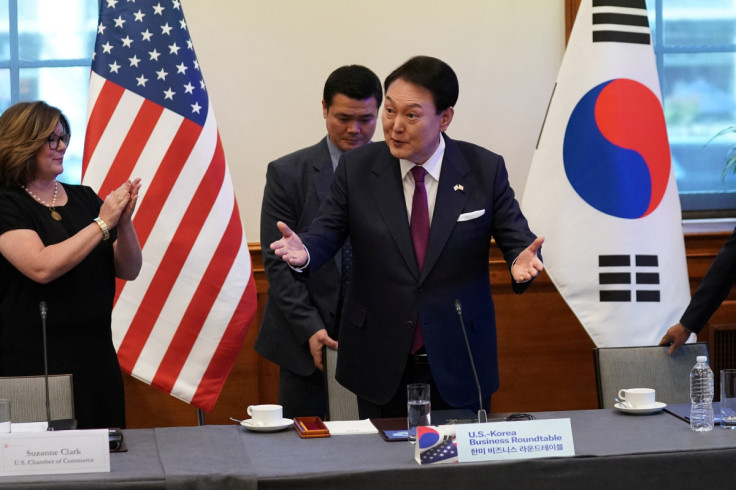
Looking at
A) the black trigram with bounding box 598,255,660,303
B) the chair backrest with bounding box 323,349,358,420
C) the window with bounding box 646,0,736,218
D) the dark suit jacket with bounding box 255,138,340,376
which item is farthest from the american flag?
the window with bounding box 646,0,736,218

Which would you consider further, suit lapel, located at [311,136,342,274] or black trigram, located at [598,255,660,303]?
black trigram, located at [598,255,660,303]

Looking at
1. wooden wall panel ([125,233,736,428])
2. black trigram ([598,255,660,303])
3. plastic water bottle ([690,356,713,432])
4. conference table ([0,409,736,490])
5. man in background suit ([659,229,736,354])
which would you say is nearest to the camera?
conference table ([0,409,736,490])

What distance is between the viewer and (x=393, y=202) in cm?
271

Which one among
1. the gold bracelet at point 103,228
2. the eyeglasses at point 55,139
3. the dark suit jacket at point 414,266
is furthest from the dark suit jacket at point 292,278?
the eyeglasses at point 55,139

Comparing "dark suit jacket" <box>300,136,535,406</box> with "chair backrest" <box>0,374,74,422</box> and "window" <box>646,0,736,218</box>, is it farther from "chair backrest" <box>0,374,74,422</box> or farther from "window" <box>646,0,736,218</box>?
"window" <box>646,0,736,218</box>

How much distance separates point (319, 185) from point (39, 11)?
192 cm

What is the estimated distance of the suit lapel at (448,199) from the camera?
2658 millimetres

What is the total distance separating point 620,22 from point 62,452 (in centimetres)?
295

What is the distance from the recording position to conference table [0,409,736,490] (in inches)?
76.5

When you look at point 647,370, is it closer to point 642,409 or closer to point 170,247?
point 642,409

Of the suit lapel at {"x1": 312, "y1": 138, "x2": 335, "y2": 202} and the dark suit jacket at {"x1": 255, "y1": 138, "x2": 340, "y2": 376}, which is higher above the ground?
the suit lapel at {"x1": 312, "y1": 138, "x2": 335, "y2": 202}

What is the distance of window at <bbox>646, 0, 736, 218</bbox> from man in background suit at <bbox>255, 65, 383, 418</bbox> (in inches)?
78.7

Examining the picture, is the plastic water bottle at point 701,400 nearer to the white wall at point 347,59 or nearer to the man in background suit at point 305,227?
the man in background suit at point 305,227

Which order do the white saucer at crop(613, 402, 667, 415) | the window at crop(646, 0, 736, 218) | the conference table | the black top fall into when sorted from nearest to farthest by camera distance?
the conference table, the white saucer at crop(613, 402, 667, 415), the black top, the window at crop(646, 0, 736, 218)
